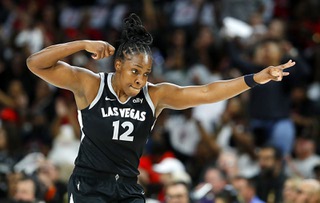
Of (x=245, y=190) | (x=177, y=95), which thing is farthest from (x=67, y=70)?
(x=245, y=190)

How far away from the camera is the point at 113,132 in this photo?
19.6 feet

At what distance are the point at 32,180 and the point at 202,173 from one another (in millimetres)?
2780

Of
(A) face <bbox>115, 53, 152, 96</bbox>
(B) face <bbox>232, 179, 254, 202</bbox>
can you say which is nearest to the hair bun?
(A) face <bbox>115, 53, 152, 96</bbox>

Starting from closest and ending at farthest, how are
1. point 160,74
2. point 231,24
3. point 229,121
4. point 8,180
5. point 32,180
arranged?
point 32,180
point 8,180
point 229,121
point 231,24
point 160,74

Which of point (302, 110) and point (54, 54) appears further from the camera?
point (302, 110)

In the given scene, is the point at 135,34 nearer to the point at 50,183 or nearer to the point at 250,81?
the point at 250,81

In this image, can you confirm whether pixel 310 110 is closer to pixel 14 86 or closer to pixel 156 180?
pixel 156 180

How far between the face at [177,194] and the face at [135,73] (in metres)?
3.00

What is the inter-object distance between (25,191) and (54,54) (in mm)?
3502

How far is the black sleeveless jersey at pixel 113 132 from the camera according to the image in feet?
19.5

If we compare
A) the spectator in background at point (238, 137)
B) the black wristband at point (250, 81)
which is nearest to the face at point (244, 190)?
the spectator in background at point (238, 137)

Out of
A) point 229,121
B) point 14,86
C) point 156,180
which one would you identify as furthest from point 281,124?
point 14,86

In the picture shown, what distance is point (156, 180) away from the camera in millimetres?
11172

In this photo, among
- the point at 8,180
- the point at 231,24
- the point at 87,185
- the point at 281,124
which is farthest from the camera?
the point at 231,24
